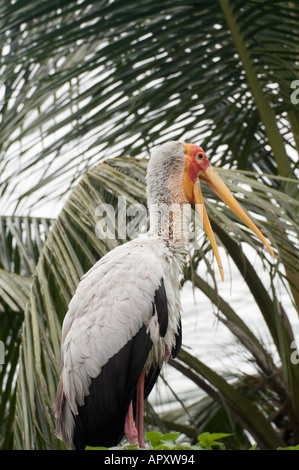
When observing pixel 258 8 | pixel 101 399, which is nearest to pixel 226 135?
pixel 258 8

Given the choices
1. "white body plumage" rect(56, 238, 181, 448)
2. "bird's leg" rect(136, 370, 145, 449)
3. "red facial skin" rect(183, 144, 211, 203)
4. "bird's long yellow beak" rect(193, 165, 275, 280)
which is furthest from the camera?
"red facial skin" rect(183, 144, 211, 203)

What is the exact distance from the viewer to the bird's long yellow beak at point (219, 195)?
2965 mm

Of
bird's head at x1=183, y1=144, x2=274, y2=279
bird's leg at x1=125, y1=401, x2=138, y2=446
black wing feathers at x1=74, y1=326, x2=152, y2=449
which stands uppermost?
bird's head at x1=183, y1=144, x2=274, y2=279

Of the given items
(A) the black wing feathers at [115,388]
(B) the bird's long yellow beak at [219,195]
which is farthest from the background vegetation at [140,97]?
(A) the black wing feathers at [115,388]

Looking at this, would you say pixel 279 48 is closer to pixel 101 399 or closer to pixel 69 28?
pixel 69 28

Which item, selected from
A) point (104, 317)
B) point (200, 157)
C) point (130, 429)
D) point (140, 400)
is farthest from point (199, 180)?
point (130, 429)

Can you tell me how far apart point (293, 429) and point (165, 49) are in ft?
6.42

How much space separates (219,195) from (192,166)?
0.16 metres

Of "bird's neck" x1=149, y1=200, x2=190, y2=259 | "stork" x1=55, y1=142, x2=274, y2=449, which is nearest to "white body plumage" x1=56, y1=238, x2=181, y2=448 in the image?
"stork" x1=55, y1=142, x2=274, y2=449

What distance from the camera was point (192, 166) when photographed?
3119 mm

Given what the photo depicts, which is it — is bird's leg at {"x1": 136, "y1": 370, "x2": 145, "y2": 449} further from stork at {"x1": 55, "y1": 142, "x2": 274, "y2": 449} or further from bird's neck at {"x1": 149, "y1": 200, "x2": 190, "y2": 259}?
bird's neck at {"x1": 149, "y1": 200, "x2": 190, "y2": 259}

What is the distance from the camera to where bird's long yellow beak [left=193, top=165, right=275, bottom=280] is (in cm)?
296

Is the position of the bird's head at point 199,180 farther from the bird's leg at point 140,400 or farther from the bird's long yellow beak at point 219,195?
the bird's leg at point 140,400

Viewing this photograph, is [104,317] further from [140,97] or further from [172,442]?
[140,97]
